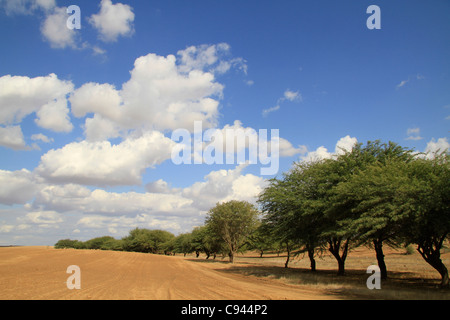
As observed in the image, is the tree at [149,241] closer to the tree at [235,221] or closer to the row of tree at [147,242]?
the row of tree at [147,242]

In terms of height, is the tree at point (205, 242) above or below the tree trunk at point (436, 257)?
below

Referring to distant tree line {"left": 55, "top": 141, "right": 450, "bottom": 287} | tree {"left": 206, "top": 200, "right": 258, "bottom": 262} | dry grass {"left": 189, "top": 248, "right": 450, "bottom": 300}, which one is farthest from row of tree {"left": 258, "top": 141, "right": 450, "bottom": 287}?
tree {"left": 206, "top": 200, "right": 258, "bottom": 262}

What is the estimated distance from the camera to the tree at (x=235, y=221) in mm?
55562

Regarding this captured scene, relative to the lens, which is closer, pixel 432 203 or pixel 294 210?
pixel 432 203

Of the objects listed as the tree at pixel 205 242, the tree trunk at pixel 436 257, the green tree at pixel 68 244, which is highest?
the tree trunk at pixel 436 257

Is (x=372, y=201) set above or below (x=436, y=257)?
above

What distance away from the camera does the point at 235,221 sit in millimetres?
55344

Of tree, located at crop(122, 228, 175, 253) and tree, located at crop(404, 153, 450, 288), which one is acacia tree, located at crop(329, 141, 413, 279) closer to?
tree, located at crop(404, 153, 450, 288)

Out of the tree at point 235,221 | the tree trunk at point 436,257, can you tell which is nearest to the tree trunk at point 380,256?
the tree trunk at point 436,257

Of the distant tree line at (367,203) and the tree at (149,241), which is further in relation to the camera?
the tree at (149,241)

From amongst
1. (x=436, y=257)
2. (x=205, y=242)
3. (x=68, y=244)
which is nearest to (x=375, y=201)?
(x=436, y=257)

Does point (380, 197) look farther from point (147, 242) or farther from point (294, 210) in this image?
point (147, 242)

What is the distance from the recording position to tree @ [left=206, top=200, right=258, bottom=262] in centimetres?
5556
